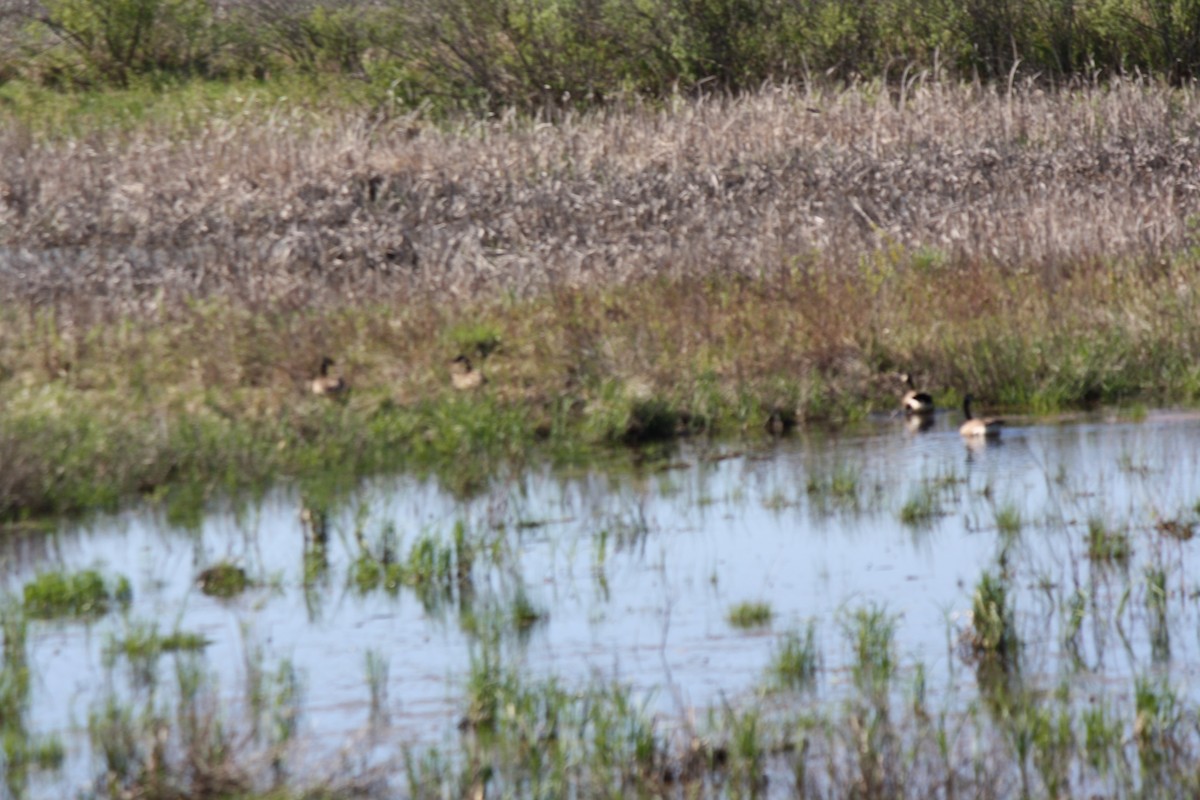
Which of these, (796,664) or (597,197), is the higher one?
(597,197)

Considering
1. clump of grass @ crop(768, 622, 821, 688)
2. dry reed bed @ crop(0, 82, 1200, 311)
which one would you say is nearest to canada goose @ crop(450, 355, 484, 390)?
dry reed bed @ crop(0, 82, 1200, 311)

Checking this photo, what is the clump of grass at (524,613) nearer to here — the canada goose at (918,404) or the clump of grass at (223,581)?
the clump of grass at (223,581)

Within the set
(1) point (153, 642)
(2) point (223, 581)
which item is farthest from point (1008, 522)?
(1) point (153, 642)

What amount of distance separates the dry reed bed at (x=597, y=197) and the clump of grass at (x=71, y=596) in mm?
6471

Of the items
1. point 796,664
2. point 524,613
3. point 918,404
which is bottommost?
point 796,664

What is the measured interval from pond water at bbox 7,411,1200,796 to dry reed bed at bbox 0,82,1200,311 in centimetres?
440

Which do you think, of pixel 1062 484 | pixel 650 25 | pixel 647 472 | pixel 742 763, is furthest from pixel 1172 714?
pixel 650 25

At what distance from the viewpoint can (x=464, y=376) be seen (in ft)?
40.5

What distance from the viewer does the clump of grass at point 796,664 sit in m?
6.88

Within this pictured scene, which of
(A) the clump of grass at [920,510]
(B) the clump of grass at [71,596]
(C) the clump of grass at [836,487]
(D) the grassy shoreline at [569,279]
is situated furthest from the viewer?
(D) the grassy shoreline at [569,279]

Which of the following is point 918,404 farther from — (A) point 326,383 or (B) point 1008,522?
(A) point 326,383

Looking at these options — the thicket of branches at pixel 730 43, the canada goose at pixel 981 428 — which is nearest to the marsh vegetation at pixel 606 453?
the canada goose at pixel 981 428

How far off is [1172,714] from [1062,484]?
3.74 metres

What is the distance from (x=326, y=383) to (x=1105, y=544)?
18.0ft
